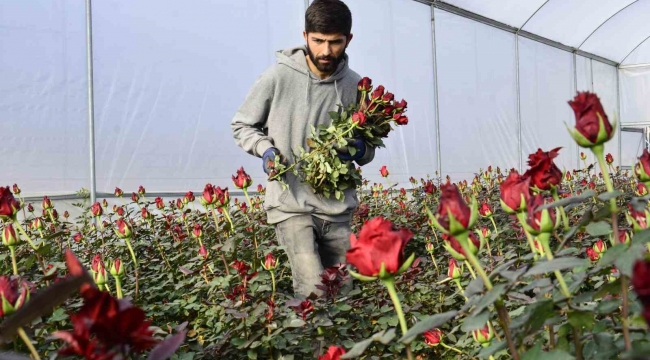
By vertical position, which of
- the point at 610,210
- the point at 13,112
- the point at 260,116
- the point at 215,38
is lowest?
the point at 610,210

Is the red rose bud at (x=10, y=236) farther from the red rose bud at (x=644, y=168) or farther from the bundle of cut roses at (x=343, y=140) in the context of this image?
the red rose bud at (x=644, y=168)

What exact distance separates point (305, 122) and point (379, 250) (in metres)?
1.76

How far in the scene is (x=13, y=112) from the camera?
4996 mm

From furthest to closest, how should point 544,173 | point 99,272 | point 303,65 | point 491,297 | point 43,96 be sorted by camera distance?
point 43,96
point 303,65
point 99,272
point 544,173
point 491,297

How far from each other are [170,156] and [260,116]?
12.4 ft

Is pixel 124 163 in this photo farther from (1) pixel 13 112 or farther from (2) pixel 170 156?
(1) pixel 13 112

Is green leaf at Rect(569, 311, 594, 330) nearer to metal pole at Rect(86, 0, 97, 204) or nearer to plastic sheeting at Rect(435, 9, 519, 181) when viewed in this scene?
metal pole at Rect(86, 0, 97, 204)

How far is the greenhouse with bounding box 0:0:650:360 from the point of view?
0.79m

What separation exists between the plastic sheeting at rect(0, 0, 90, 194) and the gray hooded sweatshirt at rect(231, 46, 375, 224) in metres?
3.22

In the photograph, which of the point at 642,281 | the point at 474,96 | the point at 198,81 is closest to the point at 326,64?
the point at 642,281

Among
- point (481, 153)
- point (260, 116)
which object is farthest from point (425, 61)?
point (260, 116)

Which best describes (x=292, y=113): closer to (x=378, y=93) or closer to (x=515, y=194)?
(x=378, y=93)

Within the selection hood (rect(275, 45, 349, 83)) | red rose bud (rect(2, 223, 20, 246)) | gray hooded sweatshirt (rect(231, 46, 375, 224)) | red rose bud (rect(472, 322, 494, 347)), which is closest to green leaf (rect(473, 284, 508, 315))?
red rose bud (rect(472, 322, 494, 347))

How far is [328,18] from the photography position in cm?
230
